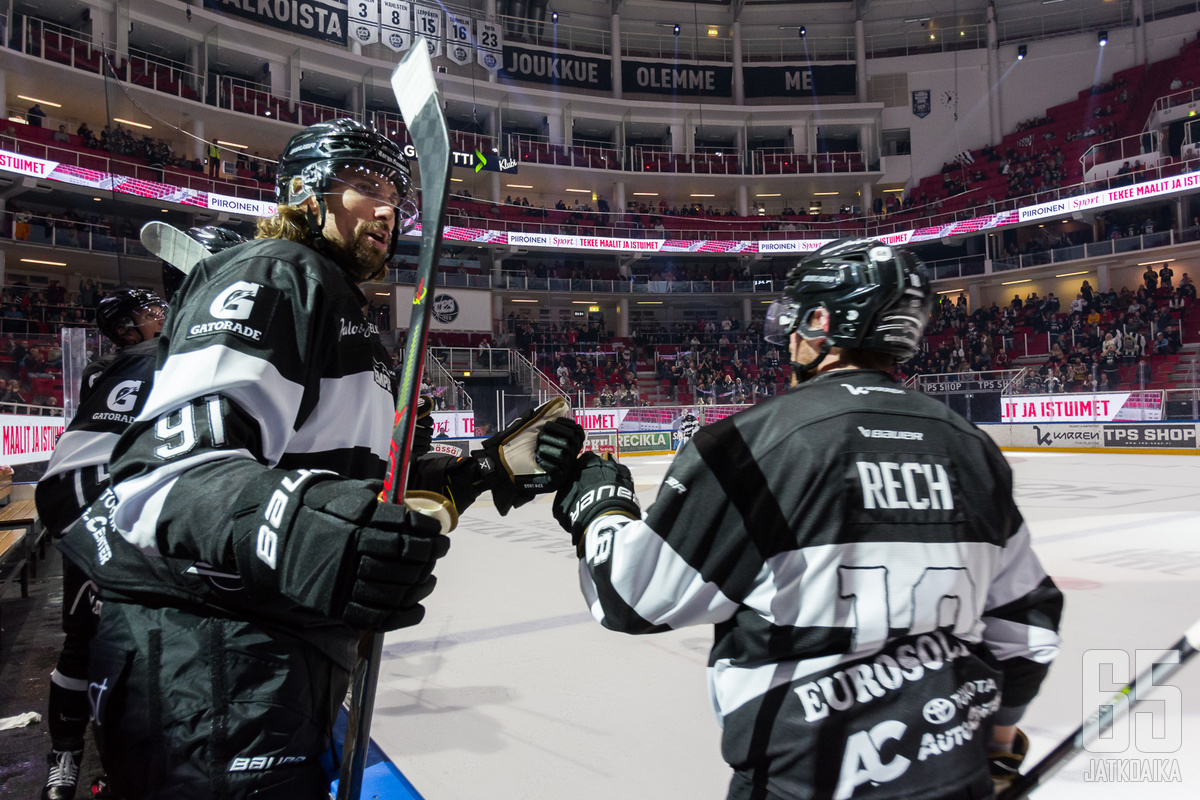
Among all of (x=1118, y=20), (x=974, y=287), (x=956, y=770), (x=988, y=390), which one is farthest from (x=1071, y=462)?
A: (x=1118, y=20)

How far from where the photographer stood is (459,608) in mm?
4633

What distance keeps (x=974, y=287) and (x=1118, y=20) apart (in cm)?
1274

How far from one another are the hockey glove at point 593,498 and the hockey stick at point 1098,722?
3.03 feet

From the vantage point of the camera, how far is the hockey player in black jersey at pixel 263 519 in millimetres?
940

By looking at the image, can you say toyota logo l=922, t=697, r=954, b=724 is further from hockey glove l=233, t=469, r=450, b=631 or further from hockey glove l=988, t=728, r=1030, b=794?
hockey glove l=233, t=469, r=450, b=631

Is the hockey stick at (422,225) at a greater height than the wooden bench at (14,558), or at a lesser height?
greater

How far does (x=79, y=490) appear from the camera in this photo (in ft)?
7.04

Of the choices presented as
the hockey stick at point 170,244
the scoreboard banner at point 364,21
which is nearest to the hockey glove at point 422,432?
the hockey stick at point 170,244

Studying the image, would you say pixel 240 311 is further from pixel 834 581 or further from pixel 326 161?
pixel 834 581

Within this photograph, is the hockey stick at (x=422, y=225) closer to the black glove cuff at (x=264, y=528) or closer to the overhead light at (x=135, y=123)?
the black glove cuff at (x=264, y=528)

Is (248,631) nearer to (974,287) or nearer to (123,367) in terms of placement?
(123,367)

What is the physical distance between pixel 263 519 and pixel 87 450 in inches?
64.6

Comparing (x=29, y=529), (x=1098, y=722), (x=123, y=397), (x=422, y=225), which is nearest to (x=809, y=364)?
(x=422, y=225)

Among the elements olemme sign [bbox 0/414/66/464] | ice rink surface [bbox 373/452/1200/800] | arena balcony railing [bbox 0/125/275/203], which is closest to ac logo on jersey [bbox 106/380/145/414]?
ice rink surface [bbox 373/452/1200/800]
